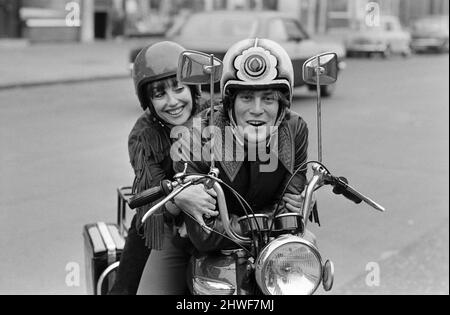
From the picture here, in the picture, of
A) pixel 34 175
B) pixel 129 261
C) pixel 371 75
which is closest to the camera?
pixel 129 261

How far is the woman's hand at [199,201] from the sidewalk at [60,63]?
11.5m

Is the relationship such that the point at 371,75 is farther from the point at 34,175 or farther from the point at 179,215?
the point at 179,215

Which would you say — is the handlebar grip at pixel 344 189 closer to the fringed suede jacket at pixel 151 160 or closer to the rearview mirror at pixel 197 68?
the rearview mirror at pixel 197 68

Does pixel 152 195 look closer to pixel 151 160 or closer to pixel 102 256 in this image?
pixel 151 160

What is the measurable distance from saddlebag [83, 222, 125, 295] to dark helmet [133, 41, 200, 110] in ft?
2.91

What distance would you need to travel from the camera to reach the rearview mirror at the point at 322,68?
1.82 meters

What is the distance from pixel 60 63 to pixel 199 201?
15.8 m

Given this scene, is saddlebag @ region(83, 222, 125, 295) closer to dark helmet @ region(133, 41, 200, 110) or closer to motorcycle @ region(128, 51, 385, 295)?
dark helmet @ region(133, 41, 200, 110)

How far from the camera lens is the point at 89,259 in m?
3.16

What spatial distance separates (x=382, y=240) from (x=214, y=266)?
343 centimetres

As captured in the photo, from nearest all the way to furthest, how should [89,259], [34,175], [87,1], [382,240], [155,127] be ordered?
1. [155,127]
2. [89,259]
3. [382,240]
4. [34,175]
5. [87,1]

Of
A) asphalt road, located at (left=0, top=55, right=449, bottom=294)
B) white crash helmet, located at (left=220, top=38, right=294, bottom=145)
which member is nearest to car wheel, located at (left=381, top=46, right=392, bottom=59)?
asphalt road, located at (left=0, top=55, right=449, bottom=294)

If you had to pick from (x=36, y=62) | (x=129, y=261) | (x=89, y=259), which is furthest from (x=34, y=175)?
(x=36, y=62)

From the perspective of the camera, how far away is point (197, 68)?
1.74 metres
